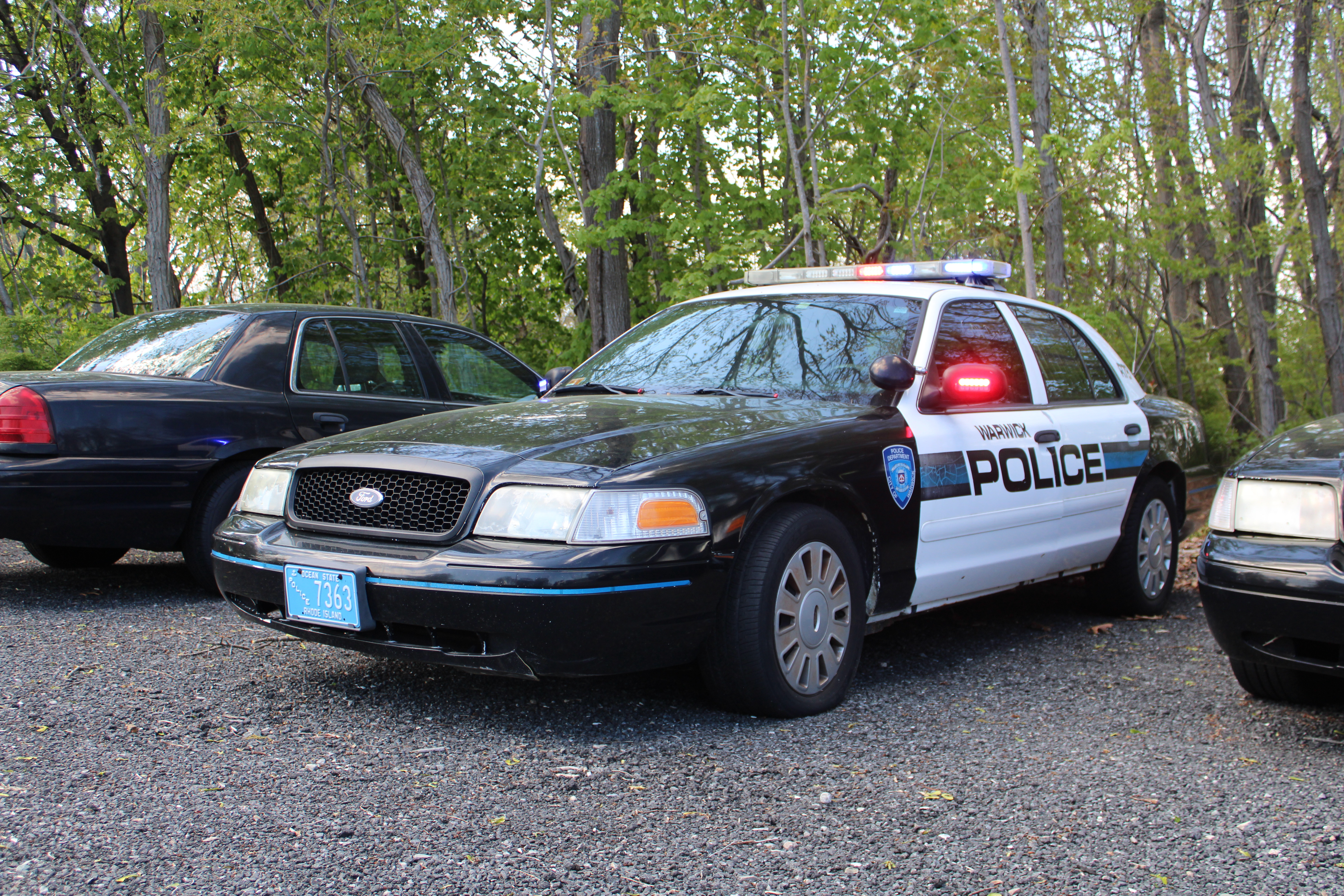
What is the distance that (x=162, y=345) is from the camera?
5.76 meters

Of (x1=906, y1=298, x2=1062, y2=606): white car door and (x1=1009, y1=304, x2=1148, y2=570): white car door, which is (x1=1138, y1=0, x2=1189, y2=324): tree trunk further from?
(x1=906, y1=298, x2=1062, y2=606): white car door

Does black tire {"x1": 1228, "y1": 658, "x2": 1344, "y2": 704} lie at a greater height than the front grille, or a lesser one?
lesser

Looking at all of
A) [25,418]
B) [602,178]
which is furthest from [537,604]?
[602,178]

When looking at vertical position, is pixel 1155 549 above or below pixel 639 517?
below

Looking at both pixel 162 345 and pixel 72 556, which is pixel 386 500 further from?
pixel 72 556

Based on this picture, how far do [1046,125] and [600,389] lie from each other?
8787 mm

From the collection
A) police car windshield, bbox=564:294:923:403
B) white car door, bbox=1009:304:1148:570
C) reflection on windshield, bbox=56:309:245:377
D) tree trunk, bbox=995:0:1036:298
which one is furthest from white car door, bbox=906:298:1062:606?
tree trunk, bbox=995:0:1036:298

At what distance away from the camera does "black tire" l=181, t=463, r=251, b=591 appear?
5336 millimetres

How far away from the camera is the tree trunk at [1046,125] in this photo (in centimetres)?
1148

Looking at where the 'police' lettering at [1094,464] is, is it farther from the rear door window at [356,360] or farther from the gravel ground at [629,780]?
the rear door window at [356,360]

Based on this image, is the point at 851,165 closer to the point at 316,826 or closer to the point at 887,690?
the point at 887,690

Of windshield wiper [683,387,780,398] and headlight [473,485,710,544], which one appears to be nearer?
headlight [473,485,710,544]

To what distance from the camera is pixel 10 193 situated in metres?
18.0

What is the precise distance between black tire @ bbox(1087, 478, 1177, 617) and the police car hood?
2.21 m
